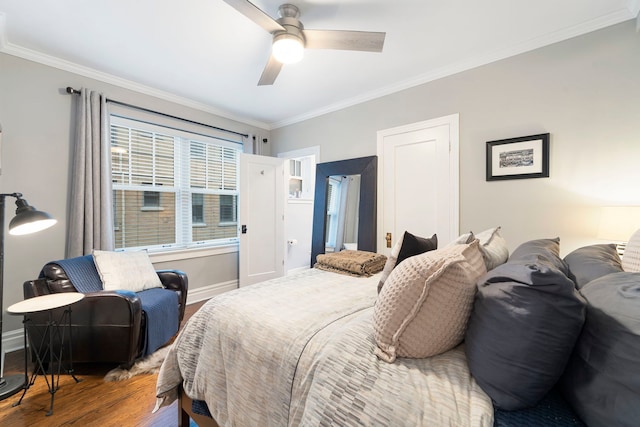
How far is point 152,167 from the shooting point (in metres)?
3.39

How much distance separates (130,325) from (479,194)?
313 centimetres

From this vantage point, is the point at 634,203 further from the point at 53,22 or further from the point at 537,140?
the point at 53,22

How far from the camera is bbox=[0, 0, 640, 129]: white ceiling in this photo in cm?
192

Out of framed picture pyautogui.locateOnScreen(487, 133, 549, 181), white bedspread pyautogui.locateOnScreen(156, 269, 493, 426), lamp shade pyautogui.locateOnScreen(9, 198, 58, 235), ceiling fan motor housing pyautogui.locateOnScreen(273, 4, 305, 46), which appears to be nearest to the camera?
white bedspread pyautogui.locateOnScreen(156, 269, 493, 426)

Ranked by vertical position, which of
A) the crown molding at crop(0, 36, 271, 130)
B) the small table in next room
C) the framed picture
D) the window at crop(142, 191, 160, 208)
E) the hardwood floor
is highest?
the crown molding at crop(0, 36, 271, 130)

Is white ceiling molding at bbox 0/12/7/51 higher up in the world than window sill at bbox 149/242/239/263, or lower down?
higher up

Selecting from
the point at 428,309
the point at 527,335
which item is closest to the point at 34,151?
the point at 428,309

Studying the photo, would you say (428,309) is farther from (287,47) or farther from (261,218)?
(261,218)

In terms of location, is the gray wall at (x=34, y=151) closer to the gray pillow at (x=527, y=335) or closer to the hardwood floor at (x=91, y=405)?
the hardwood floor at (x=91, y=405)

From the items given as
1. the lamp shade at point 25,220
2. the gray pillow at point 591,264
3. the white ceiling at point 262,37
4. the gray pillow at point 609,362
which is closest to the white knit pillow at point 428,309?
the gray pillow at point 609,362

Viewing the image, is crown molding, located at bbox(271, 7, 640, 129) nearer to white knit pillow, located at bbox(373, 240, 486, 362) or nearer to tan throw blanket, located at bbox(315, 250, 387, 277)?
tan throw blanket, located at bbox(315, 250, 387, 277)

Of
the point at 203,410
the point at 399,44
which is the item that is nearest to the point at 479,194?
the point at 399,44

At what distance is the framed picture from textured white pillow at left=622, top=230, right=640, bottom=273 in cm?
125

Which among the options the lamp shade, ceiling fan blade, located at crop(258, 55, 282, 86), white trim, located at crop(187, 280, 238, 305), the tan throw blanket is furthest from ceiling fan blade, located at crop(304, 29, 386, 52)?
white trim, located at crop(187, 280, 238, 305)
